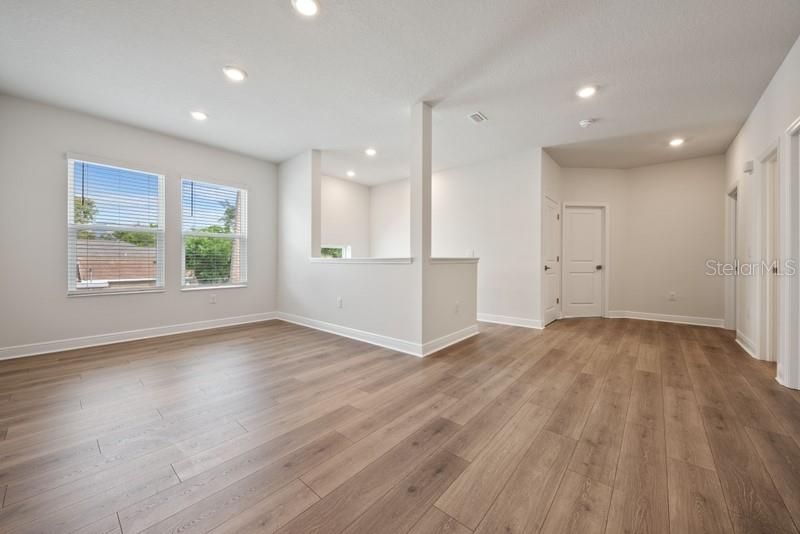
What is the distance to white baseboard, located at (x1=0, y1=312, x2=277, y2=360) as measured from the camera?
310cm

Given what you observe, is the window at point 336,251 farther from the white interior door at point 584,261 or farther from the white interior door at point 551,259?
the white interior door at point 584,261

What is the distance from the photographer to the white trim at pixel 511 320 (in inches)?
176

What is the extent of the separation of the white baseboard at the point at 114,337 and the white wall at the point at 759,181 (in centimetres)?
608

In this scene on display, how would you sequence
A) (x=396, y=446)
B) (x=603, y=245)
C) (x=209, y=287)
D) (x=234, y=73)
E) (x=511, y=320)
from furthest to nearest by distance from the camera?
(x=603, y=245) → (x=511, y=320) → (x=209, y=287) → (x=234, y=73) → (x=396, y=446)

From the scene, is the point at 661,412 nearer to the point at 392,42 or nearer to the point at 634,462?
the point at 634,462

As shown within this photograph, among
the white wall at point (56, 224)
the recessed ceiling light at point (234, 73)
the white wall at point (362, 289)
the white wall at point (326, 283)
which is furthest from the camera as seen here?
the white wall at point (326, 283)

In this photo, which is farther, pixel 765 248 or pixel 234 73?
pixel 765 248

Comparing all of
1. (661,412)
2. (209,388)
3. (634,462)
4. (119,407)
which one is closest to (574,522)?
(634,462)

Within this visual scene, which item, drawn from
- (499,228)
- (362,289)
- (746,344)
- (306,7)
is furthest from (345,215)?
(746,344)

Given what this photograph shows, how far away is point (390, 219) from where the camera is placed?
21.4 feet

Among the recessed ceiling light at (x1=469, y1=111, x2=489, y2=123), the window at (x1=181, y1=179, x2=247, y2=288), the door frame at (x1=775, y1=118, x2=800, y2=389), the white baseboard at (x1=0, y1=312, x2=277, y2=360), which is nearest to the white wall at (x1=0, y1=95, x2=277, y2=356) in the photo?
the white baseboard at (x1=0, y1=312, x2=277, y2=360)

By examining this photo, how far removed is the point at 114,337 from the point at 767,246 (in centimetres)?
724

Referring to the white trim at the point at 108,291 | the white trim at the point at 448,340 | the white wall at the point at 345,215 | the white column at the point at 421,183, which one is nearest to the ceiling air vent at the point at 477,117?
the white column at the point at 421,183

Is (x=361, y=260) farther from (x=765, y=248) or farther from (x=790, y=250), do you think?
(x=765, y=248)
